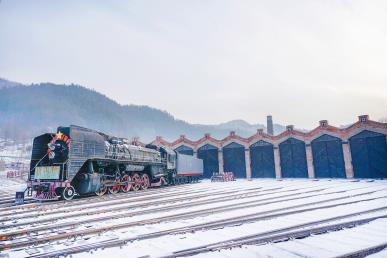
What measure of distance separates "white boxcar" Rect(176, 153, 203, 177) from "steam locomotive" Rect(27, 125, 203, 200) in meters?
5.70

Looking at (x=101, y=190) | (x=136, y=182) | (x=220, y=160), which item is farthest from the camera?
(x=220, y=160)

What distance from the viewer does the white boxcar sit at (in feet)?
81.0

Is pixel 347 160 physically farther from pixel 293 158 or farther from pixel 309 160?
pixel 293 158

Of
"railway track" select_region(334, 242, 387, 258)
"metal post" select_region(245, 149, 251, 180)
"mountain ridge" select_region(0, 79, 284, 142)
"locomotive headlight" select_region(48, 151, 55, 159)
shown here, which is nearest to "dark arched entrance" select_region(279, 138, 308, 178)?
"metal post" select_region(245, 149, 251, 180)

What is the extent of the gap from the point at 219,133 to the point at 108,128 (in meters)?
69.4

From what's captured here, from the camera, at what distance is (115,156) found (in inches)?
629

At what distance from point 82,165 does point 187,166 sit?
14.4m

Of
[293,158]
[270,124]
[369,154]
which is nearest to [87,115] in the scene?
[270,124]

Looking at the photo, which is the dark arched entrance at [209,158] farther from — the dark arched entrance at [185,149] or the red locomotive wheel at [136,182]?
the red locomotive wheel at [136,182]

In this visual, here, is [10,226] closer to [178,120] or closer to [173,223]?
[173,223]

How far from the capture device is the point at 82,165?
1329 cm

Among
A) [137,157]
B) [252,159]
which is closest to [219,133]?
[252,159]

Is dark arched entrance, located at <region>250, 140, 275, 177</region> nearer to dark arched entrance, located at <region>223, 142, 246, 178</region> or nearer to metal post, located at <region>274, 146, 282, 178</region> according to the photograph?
metal post, located at <region>274, 146, 282, 178</region>

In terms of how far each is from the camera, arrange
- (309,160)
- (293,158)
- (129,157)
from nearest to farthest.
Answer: (129,157)
(309,160)
(293,158)
